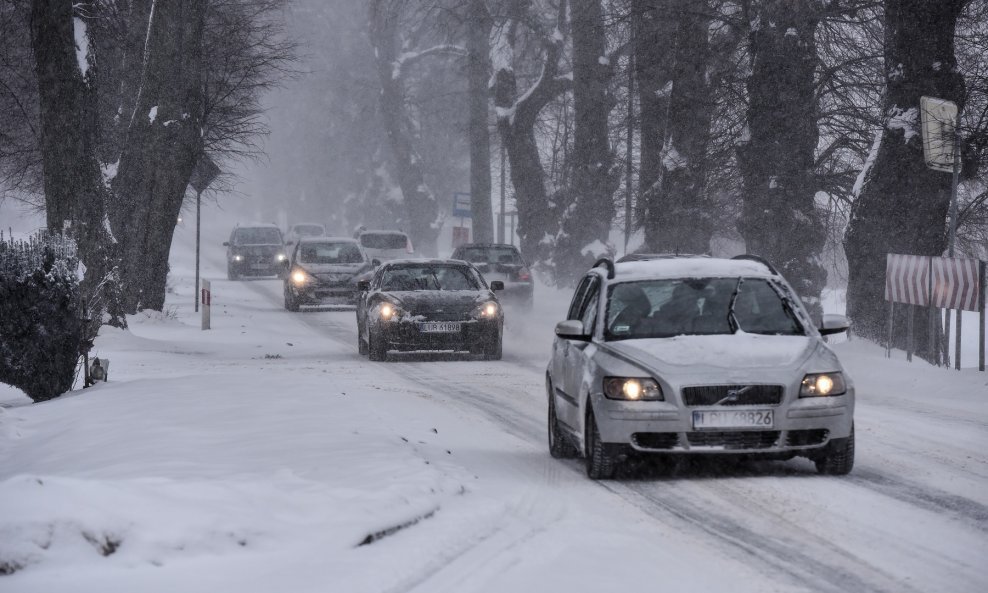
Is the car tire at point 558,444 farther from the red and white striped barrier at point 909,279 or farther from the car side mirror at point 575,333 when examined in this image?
the red and white striped barrier at point 909,279

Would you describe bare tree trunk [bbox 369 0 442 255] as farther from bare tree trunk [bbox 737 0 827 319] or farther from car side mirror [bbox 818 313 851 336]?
car side mirror [bbox 818 313 851 336]

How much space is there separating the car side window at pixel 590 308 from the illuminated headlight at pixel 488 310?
8777mm

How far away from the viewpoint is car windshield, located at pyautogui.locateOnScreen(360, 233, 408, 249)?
156ft

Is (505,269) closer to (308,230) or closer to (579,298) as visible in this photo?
(579,298)

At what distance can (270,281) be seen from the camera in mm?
51094

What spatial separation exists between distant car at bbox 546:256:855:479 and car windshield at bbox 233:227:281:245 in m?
41.6

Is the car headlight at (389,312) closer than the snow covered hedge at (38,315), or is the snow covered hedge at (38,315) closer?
the snow covered hedge at (38,315)

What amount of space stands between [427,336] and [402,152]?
46.8m

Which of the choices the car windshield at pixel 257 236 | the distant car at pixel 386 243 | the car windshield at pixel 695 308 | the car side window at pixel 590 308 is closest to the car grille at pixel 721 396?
the car windshield at pixel 695 308

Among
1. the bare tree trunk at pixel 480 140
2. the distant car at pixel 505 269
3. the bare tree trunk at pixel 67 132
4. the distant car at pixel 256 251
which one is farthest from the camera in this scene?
the distant car at pixel 256 251

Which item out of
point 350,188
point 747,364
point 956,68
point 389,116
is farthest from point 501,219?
point 747,364

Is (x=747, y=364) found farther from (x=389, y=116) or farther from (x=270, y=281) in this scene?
(x=389, y=116)

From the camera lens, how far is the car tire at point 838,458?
9.47 m

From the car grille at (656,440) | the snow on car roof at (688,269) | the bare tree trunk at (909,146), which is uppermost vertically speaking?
the bare tree trunk at (909,146)
